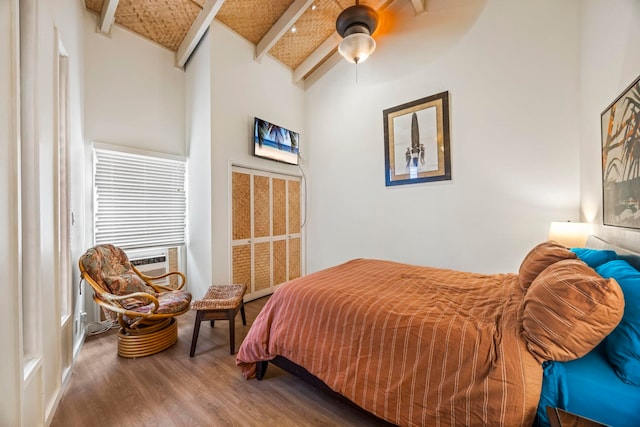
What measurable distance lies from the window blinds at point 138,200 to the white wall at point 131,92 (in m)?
0.22

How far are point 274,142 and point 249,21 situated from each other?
1599mm

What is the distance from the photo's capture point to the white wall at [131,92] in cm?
285

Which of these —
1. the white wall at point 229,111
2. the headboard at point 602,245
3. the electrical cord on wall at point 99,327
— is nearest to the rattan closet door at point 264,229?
the white wall at point 229,111

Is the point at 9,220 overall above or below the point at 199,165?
below

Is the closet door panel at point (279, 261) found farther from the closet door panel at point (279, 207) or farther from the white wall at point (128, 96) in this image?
the white wall at point (128, 96)

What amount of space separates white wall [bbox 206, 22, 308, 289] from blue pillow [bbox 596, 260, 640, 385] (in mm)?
3356

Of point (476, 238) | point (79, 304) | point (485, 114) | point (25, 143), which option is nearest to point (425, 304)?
point (476, 238)

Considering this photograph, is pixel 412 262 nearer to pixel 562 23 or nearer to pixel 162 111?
pixel 562 23

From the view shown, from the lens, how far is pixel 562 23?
258 cm

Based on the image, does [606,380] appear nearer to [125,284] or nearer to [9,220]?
[9,220]

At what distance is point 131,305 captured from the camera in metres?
2.27

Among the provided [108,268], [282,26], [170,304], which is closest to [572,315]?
[170,304]

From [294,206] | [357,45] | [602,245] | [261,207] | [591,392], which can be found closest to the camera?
[591,392]

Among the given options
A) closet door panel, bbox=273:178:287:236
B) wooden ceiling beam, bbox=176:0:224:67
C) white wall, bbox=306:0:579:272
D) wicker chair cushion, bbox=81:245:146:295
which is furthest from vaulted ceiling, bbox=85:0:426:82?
wicker chair cushion, bbox=81:245:146:295
